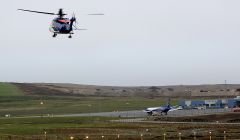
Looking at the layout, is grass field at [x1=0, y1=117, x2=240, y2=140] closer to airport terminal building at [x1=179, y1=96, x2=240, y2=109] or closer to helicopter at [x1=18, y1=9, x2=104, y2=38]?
helicopter at [x1=18, y1=9, x2=104, y2=38]

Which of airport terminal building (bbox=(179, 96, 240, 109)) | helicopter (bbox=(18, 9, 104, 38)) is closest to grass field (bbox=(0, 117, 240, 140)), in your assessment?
helicopter (bbox=(18, 9, 104, 38))

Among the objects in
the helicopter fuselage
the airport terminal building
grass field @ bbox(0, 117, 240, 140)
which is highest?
the helicopter fuselage

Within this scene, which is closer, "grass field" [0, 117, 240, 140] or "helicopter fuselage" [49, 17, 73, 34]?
"grass field" [0, 117, 240, 140]

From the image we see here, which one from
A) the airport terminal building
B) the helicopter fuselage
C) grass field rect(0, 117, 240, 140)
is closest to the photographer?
grass field rect(0, 117, 240, 140)

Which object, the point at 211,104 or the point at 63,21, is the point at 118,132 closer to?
the point at 63,21

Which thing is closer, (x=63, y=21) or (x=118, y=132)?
(x=118, y=132)

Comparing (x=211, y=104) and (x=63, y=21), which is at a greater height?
(x=63, y=21)

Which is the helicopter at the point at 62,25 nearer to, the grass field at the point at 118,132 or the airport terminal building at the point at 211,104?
the grass field at the point at 118,132

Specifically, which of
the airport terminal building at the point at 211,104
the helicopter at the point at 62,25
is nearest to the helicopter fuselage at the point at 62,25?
the helicopter at the point at 62,25

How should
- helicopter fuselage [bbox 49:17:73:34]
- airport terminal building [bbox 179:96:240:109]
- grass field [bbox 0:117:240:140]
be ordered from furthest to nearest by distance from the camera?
airport terminal building [bbox 179:96:240:109], helicopter fuselage [bbox 49:17:73:34], grass field [bbox 0:117:240:140]

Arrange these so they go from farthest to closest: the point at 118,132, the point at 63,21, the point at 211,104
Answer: the point at 211,104, the point at 63,21, the point at 118,132

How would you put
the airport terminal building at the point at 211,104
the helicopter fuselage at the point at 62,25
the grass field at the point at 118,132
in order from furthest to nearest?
1. the airport terminal building at the point at 211,104
2. the helicopter fuselage at the point at 62,25
3. the grass field at the point at 118,132

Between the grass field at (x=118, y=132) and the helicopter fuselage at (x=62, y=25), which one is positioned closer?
the grass field at (x=118, y=132)

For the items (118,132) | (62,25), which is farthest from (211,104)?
(62,25)
